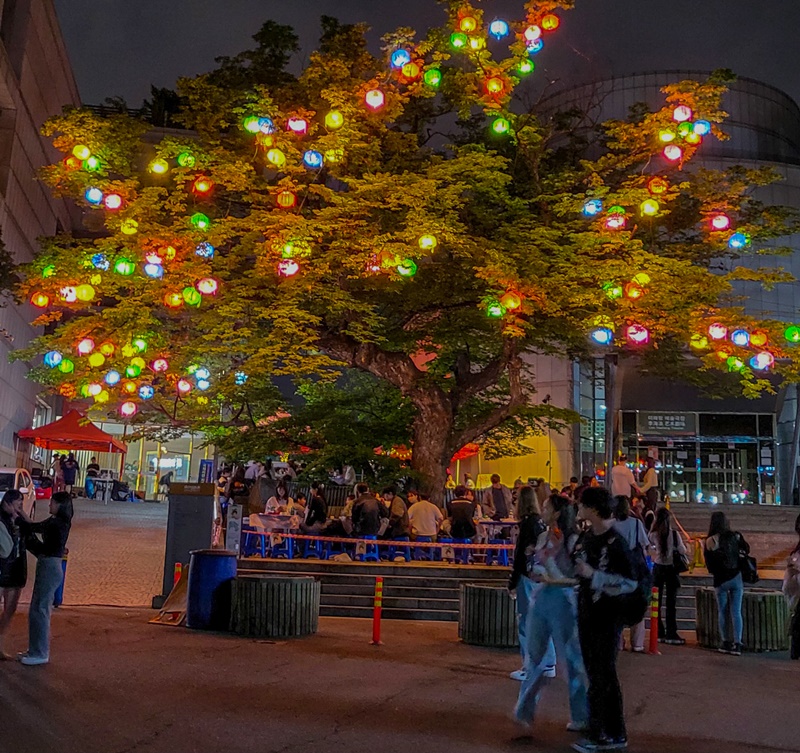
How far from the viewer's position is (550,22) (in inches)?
619

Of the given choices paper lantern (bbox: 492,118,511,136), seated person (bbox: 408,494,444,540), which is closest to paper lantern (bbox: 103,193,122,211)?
paper lantern (bbox: 492,118,511,136)

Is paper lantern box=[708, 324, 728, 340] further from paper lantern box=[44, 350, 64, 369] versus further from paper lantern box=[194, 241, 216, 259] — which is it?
paper lantern box=[44, 350, 64, 369]

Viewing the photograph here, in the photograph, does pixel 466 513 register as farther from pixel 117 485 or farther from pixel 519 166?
pixel 117 485

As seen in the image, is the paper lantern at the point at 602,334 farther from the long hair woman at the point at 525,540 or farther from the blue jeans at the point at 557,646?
the blue jeans at the point at 557,646

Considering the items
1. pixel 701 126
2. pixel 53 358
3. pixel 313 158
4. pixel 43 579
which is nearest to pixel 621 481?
pixel 701 126

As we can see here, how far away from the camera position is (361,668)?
8633mm

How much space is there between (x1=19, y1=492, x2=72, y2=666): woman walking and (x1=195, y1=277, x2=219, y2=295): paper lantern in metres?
7.83

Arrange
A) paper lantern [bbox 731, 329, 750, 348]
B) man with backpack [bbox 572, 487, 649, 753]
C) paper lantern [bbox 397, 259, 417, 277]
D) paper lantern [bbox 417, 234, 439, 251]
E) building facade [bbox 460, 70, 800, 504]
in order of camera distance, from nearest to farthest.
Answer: man with backpack [bbox 572, 487, 649, 753]
paper lantern [bbox 417, 234, 439, 251]
paper lantern [bbox 397, 259, 417, 277]
paper lantern [bbox 731, 329, 750, 348]
building facade [bbox 460, 70, 800, 504]

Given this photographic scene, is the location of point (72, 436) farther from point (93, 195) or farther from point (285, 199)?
point (285, 199)

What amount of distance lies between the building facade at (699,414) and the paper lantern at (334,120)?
19.3m

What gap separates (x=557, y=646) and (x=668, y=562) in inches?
232

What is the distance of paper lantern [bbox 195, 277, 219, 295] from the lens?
1525 cm

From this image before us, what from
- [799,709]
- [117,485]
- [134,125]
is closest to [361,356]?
[134,125]

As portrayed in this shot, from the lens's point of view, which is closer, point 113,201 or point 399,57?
point 399,57
